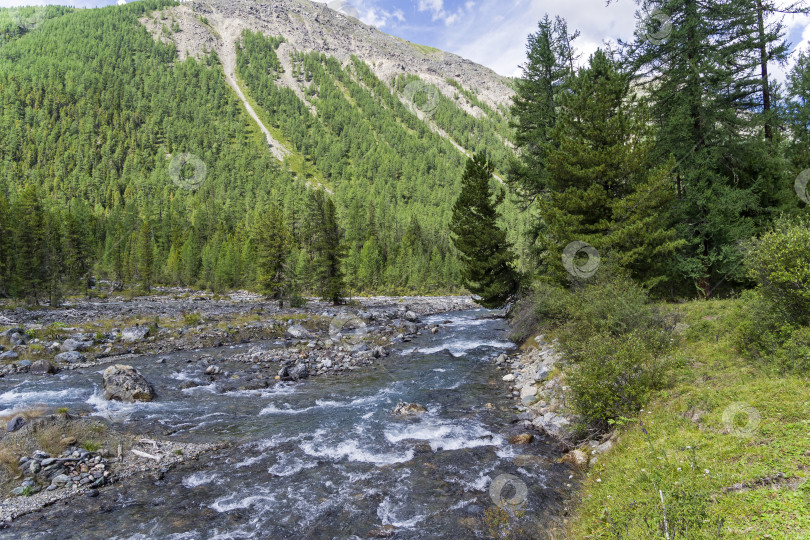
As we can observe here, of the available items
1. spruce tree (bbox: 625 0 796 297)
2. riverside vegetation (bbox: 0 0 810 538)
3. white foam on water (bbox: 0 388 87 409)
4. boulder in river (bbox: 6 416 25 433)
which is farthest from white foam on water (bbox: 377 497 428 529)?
spruce tree (bbox: 625 0 796 297)

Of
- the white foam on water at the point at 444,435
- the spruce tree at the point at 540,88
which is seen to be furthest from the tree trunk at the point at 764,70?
the white foam on water at the point at 444,435

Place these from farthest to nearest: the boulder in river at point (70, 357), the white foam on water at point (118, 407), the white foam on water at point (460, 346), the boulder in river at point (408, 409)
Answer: the white foam on water at point (460, 346)
the boulder in river at point (70, 357)
the boulder in river at point (408, 409)
the white foam on water at point (118, 407)

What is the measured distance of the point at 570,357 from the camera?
12805 millimetres

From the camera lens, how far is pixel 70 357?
793 inches

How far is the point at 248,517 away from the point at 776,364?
12.1m

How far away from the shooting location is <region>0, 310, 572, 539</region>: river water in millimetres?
7797

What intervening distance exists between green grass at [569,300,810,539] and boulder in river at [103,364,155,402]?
625 inches

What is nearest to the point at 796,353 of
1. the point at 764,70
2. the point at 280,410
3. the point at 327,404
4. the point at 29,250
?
the point at 327,404

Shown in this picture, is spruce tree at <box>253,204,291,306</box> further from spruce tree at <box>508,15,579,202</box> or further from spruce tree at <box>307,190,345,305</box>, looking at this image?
spruce tree at <box>508,15,579,202</box>

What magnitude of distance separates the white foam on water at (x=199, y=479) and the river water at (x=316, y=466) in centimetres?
5

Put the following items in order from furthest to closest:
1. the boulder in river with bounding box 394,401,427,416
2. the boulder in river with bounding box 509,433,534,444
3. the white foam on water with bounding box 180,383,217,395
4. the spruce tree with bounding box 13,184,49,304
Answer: the spruce tree with bounding box 13,184,49,304
the white foam on water with bounding box 180,383,217,395
the boulder in river with bounding box 394,401,427,416
the boulder in river with bounding box 509,433,534,444

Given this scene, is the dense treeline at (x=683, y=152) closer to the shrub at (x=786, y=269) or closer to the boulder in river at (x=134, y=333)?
the shrub at (x=786, y=269)

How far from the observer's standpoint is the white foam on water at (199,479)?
930cm

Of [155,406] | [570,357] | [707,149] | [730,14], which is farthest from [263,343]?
[730,14]
